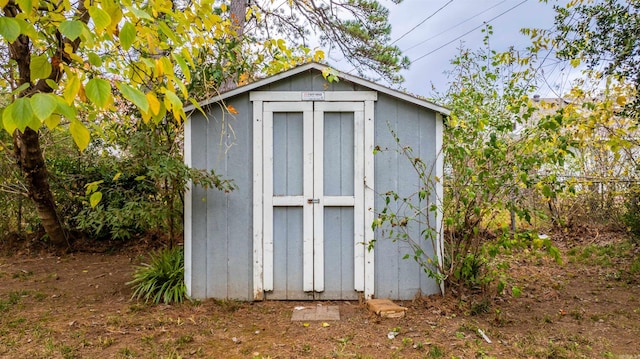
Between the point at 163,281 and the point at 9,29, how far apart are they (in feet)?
10.2

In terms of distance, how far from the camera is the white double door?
12.1 feet

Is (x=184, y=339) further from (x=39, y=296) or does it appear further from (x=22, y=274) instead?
(x=22, y=274)

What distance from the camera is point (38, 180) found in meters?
4.91

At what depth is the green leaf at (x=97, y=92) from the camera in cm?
113

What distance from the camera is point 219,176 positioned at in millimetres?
3639

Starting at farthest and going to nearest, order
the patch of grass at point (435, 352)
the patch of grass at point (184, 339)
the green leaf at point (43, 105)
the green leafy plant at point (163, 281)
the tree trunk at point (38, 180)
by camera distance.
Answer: the tree trunk at point (38, 180), the green leafy plant at point (163, 281), the patch of grass at point (184, 339), the patch of grass at point (435, 352), the green leaf at point (43, 105)

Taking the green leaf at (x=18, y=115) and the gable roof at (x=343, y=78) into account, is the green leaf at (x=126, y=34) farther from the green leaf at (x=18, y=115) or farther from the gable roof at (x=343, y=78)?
the gable roof at (x=343, y=78)

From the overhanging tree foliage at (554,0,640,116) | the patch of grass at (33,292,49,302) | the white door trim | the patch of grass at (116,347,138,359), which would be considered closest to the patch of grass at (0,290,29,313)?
the patch of grass at (33,292,49,302)

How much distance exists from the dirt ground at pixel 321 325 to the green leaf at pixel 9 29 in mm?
2207

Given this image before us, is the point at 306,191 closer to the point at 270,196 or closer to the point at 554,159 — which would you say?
the point at 270,196

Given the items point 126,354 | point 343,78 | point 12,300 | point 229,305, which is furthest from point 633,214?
point 12,300

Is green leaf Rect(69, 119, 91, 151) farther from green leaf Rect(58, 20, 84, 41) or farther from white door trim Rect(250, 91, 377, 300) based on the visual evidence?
white door trim Rect(250, 91, 377, 300)

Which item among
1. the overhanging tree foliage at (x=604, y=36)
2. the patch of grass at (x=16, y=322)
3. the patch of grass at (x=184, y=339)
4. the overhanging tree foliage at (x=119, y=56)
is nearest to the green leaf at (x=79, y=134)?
the overhanging tree foliage at (x=119, y=56)

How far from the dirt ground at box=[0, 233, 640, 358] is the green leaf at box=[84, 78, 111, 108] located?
84.1 inches
